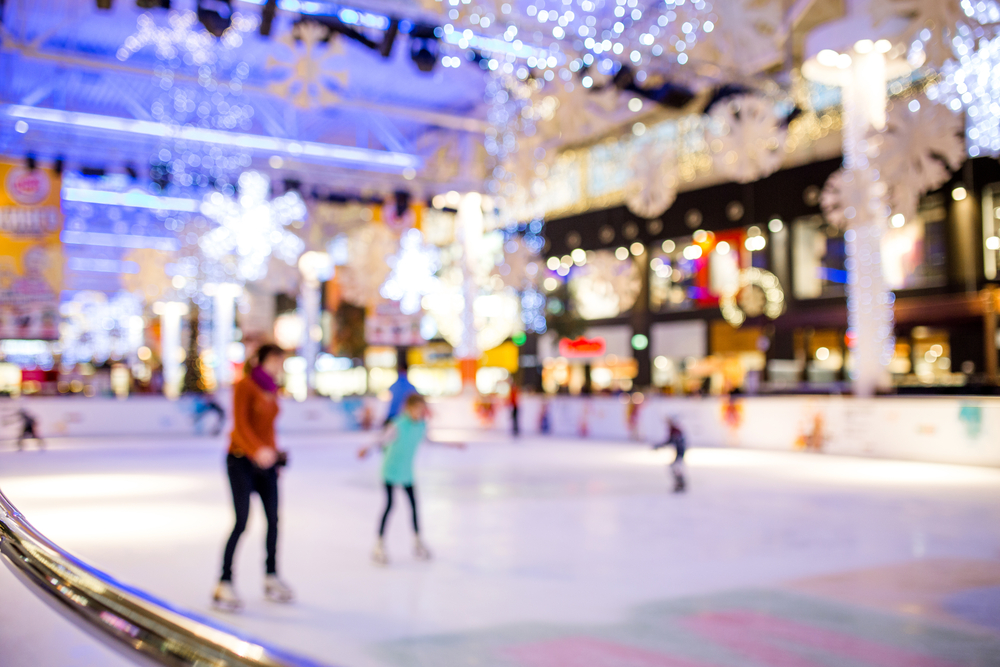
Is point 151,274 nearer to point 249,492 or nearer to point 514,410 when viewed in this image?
point 514,410

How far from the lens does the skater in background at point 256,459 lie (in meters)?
4.34

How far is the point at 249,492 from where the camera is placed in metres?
4.44

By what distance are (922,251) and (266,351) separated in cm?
1861

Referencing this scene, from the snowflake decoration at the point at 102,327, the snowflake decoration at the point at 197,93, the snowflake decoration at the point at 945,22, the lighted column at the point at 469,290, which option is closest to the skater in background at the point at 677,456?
the snowflake decoration at the point at 945,22

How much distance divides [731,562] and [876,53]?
11532mm

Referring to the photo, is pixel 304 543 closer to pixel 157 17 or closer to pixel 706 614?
pixel 706 614

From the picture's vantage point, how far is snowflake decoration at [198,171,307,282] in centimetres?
1980

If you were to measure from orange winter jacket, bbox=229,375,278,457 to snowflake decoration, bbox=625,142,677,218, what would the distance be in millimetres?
5982

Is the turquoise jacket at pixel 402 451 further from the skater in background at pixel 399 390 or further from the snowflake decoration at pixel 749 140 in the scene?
the snowflake decoration at pixel 749 140

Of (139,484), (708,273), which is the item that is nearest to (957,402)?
(139,484)

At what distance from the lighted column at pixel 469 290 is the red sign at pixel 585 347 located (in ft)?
22.9

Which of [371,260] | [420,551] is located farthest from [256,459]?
[371,260]

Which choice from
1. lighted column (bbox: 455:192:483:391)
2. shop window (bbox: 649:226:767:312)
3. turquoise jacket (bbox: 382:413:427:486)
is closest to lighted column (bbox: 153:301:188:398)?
lighted column (bbox: 455:192:483:391)

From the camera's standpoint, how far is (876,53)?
44.9 ft
